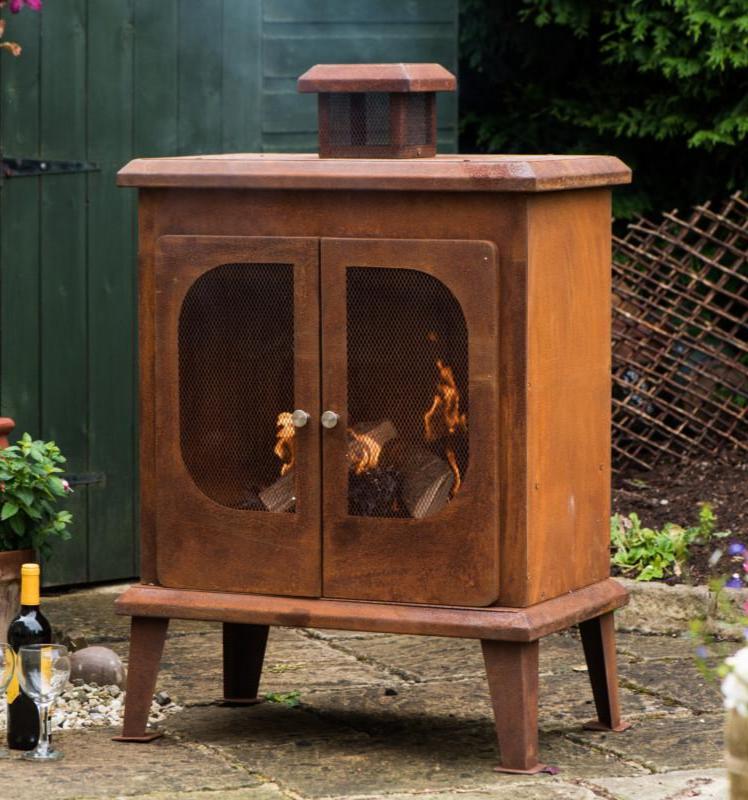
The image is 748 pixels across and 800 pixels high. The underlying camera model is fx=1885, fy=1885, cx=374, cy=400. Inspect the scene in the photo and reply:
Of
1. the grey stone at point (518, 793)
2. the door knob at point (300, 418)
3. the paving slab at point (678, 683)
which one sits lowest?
the paving slab at point (678, 683)

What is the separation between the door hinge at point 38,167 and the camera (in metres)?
5.28

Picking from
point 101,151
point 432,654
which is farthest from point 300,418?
point 101,151

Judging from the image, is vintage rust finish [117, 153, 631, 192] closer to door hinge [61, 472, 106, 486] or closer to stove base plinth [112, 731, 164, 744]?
stove base plinth [112, 731, 164, 744]

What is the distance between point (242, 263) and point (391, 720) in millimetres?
1083

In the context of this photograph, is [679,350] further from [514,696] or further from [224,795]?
[224,795]

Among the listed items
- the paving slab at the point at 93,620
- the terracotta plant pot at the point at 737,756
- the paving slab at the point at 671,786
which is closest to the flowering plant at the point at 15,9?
the paving slab at the point at 93,620

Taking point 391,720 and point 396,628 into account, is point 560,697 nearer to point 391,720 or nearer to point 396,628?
point 391,720

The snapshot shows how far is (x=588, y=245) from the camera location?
394 centimetres

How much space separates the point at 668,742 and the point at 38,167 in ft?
8.15

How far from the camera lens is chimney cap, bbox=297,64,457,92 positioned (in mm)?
3881

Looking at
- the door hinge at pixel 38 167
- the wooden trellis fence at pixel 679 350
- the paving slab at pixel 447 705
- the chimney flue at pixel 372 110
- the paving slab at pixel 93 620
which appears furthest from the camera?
the wooden trellis fence at pixel 679 350

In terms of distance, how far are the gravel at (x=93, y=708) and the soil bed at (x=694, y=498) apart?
1574mm

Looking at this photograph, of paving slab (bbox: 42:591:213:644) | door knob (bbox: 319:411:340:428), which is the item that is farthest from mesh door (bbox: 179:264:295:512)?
paving slab (bbox: 42:591:213:644)

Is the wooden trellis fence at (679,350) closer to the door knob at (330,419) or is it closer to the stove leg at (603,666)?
the stove leg at (603,666)
